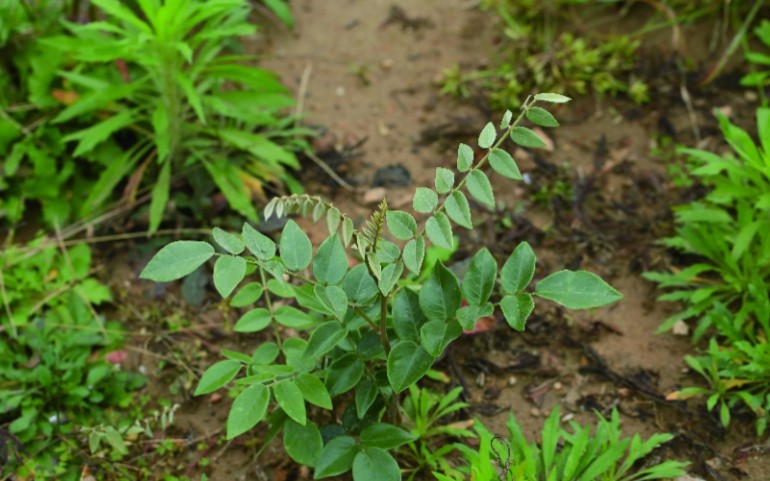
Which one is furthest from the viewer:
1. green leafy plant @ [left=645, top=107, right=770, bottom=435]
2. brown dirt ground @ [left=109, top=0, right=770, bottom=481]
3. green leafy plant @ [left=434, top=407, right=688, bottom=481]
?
brown dirt ground @ [left=109, top=0, right=770, bottom=481]

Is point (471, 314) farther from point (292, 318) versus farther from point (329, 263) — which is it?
point (292, 318)

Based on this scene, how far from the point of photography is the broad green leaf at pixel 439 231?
1.91 m

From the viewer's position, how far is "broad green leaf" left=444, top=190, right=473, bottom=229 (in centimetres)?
193

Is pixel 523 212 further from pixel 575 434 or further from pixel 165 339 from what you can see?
pixel 165 339

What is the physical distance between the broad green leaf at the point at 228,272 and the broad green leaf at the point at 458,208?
535 millimetres

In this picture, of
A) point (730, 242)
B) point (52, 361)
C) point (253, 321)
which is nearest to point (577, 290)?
point (253, 321)

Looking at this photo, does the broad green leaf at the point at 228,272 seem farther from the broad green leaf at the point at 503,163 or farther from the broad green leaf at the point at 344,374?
the broad green leaf at the point at 503,163

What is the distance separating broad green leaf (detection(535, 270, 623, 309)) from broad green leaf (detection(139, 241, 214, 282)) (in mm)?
874

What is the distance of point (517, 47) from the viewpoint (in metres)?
4.25

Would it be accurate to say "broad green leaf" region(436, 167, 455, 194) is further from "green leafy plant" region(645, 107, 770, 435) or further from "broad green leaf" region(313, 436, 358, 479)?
"green leafy plant" region(645, 107, 770, 435)

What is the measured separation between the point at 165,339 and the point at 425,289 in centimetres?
150

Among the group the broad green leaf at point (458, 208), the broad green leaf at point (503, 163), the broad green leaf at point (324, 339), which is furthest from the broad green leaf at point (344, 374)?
the broad green leaf at point (503, 163)

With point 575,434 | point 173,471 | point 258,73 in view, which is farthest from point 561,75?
point 173,471

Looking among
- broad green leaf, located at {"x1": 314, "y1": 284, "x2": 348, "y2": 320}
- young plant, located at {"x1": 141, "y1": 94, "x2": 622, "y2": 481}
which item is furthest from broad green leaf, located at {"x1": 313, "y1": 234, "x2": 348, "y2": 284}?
broad green leaf, located at {"x1": 314, "y1": 284, "x2": 348, "y2": 320}
